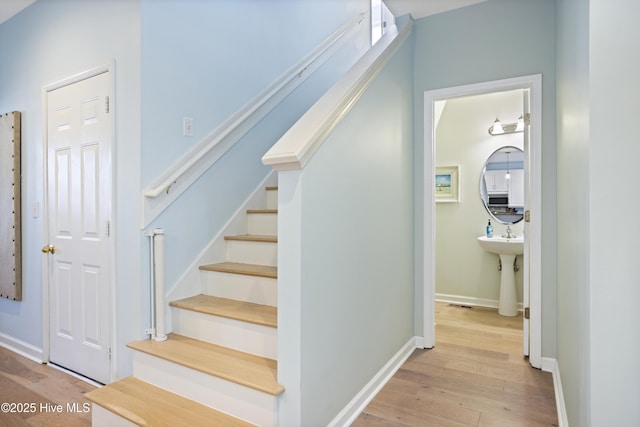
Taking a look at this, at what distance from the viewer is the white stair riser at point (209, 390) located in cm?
154

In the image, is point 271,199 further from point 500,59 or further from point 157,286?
point 500,59

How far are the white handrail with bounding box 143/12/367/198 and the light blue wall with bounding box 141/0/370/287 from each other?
0.15ft

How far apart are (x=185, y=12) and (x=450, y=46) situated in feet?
6.26

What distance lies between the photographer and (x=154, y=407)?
1673mm

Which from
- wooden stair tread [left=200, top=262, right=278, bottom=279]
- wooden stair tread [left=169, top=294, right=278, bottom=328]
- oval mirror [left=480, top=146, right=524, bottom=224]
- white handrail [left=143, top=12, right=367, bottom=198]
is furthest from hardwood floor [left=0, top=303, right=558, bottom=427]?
oval mirror [left=480, top=146, right=524, bottom=224]

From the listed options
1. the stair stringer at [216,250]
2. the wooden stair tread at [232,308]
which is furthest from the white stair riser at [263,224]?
the wooden stair tread at [232,308]

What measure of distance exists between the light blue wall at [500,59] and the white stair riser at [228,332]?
1.46 meters

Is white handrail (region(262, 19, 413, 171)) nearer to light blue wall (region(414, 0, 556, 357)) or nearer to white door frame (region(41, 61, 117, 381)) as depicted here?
light blue wall (region(414, 0, 556, 357))

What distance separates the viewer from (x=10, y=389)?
224 centimetres

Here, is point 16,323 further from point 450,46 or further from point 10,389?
point 450,46

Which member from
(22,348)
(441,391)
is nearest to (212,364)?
(441,391)

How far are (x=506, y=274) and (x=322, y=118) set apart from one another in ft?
10.1

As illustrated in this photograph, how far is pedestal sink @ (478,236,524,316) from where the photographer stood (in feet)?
12.1

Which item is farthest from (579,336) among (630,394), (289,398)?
(289,398)
